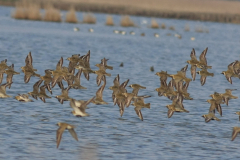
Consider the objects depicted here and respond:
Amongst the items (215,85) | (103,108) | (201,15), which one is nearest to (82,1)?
(201,15)

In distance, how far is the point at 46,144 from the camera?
1254 centimetres

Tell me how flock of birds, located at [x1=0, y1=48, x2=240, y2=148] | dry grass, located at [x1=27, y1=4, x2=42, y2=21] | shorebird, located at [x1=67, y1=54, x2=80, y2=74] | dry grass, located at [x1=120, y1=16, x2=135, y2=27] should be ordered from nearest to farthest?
1. flock of birds, located at [x1=0, y1=48, x2=240, y2=148]
2. shorebird, located at [x1=67, y1=54, x2=80, y2=74]
3. dry grass, located at [x1=27, y1=4, x2=42, y2=21]
4. dry grass, located at [x1=120, y1=16, x2=135, y2=27]

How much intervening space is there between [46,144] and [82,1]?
247 ft

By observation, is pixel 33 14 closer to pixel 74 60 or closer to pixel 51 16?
pixel 51 16

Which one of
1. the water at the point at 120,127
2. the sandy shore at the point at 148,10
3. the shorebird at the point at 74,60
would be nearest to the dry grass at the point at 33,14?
the sandy shore at the point at 148,10

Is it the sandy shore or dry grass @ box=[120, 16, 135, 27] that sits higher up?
the sandy shore

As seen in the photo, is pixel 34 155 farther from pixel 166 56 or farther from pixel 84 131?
pixel 166 56

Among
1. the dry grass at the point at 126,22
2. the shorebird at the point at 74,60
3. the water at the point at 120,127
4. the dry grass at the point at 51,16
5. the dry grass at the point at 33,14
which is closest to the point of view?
the water at the point at 120,127

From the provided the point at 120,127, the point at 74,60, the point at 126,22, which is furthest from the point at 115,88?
the point at 126,22

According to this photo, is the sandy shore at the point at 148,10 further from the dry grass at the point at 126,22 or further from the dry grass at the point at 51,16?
the dry grass at the point at 51,16

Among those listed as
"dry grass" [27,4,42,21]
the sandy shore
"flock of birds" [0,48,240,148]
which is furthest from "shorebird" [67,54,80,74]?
the sandy shore

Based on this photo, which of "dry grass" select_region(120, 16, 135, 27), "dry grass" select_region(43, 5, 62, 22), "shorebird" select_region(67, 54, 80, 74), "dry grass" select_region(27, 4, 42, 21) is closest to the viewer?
"shorebird" select_region(67, 54, 80, 74)

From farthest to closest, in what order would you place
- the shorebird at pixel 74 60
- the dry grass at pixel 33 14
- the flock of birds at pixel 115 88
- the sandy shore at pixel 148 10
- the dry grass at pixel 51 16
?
the sandy shore at pixel 148 10, the dry grass at pixel 51 16, the dry grass at pixel 33 14, the shorebird at pixel 74 60, the flock of birds at pixel 115 88

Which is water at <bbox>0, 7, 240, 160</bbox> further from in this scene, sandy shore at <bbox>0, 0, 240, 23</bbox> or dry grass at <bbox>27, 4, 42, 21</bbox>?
sandy shore at <bbox>0, 0, 240, 23</bbox>
